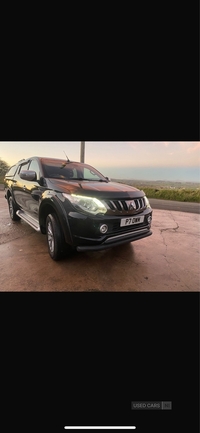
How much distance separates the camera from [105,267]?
261 centimetres

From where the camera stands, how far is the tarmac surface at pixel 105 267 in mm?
2164

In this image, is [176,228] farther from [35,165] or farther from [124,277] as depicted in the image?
[35,165]

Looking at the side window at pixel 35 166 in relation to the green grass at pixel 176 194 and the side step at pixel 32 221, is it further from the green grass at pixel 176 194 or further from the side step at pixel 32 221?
the green grass at pixel 176 194

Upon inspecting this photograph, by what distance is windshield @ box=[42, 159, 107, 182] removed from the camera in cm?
296

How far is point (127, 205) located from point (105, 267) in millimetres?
959

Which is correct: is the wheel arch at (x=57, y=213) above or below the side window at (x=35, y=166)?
below

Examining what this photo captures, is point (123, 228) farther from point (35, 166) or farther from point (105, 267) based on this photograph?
point (35, 166)

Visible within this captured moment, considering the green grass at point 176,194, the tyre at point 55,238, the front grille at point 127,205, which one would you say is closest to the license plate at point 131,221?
the front grille at point 127,205

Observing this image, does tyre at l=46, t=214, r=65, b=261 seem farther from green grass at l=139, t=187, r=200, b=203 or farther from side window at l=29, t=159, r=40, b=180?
green grass at l=139, t=187, r=200, b=203

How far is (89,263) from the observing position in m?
2.70

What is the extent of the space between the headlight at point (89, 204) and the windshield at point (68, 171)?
812 mm

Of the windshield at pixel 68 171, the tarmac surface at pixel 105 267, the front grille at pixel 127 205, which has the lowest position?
the tarmac surface at pixel 105 267

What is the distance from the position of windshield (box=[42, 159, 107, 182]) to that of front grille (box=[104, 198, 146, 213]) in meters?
0.96
